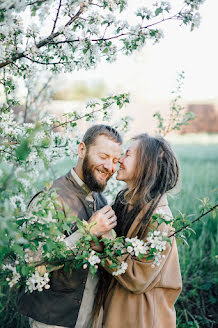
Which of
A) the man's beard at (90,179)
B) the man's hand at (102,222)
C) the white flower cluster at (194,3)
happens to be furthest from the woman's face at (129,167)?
the white flower cluster at (194,3)

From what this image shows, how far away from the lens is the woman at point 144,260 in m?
1.93

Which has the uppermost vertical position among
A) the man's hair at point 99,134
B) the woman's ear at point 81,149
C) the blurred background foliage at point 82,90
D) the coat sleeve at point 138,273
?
the blurred background foliage at point 82,90

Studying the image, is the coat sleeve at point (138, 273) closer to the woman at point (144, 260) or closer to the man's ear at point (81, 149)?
the woman at point (144, 260)

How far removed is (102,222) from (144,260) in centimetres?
33

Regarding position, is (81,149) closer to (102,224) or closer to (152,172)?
(152,172)

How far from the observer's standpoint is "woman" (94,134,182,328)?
193 centimetres

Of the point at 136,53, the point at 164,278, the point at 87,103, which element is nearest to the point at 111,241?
the point at 164,278

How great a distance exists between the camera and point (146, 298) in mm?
2037

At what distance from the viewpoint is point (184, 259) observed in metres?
3.49

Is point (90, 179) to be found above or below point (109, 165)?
below

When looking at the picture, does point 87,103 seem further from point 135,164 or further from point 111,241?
point 111,241

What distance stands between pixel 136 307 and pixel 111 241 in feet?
2.34

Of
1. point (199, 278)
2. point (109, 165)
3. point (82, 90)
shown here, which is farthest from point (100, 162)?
point (82, 90)

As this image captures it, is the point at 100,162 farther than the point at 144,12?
Yes
